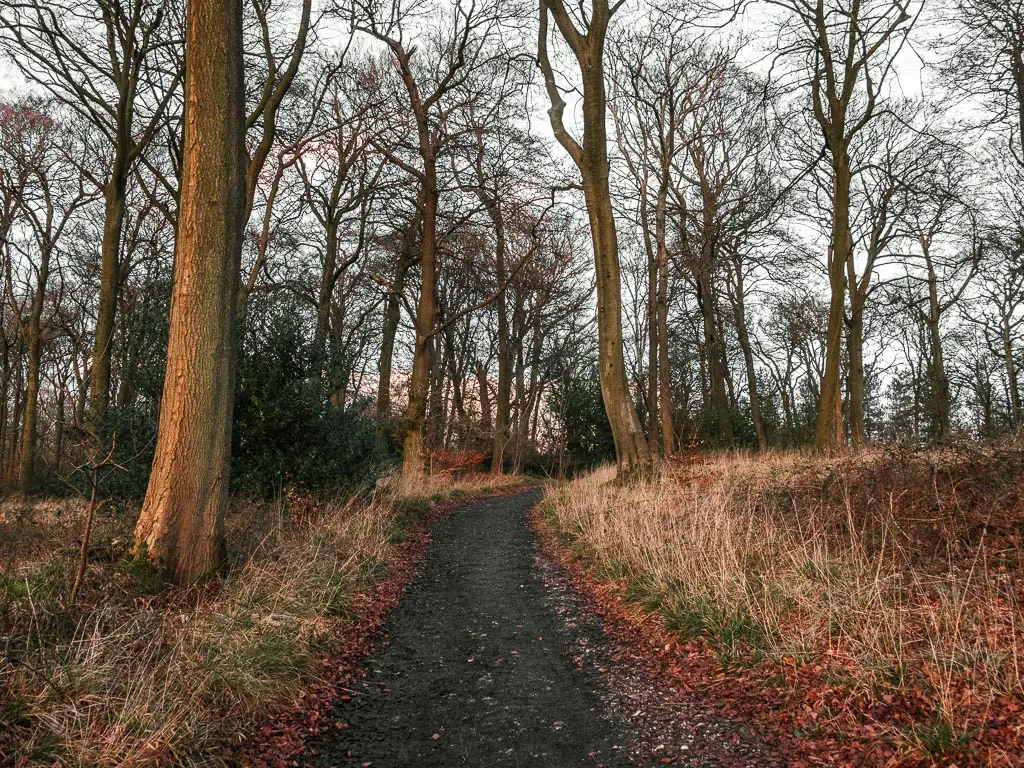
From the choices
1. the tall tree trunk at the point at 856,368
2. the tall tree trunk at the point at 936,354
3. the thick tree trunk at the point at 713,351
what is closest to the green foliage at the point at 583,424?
the thick tree trunk at the point at 713,351

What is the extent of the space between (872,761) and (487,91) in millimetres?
15613

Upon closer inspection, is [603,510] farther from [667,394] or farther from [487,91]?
[487,91]

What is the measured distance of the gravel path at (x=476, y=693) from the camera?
3.65m

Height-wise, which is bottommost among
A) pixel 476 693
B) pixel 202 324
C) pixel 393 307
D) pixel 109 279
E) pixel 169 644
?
pixel 476 693

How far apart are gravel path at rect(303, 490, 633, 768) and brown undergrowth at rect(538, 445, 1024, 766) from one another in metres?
0.78

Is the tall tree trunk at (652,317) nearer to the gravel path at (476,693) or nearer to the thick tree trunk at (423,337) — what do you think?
the thick tree trunk at (423,337)

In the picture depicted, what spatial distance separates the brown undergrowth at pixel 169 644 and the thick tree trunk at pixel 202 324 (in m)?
0.40

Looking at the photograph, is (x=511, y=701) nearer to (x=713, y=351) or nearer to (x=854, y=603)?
(x=854, y=603)

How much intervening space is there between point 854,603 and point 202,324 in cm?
535

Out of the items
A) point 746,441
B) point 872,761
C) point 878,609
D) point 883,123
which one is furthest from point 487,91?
point 746,441

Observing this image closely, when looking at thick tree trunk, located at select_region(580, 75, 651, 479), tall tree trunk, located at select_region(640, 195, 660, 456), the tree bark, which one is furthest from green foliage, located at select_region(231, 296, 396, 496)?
the tree bark

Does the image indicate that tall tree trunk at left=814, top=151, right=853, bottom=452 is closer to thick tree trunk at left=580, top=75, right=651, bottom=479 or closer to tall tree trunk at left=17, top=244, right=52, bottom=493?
thick tree trunk at left=580, top=75, right=651, bottom=479

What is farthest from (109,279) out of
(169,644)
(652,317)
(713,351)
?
(713,351)

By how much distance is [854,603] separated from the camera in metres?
4.39
